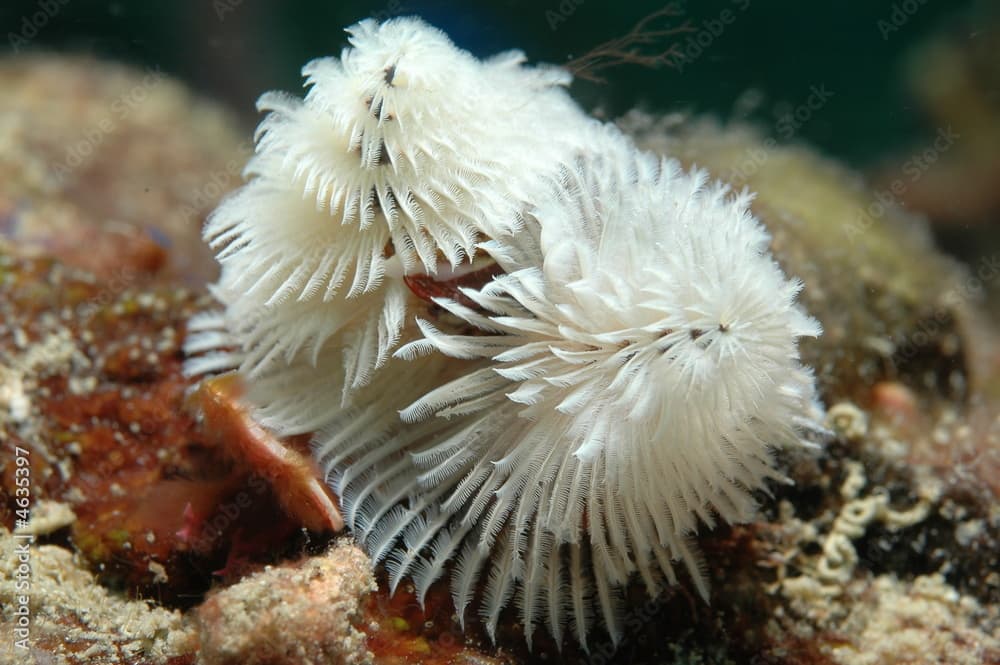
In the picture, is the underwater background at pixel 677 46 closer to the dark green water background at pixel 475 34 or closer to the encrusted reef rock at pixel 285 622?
the dark green water background at pixel 475 34

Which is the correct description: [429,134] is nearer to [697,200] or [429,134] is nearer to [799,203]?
[697,200]

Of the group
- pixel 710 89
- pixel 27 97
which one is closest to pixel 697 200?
pixel 710 89
